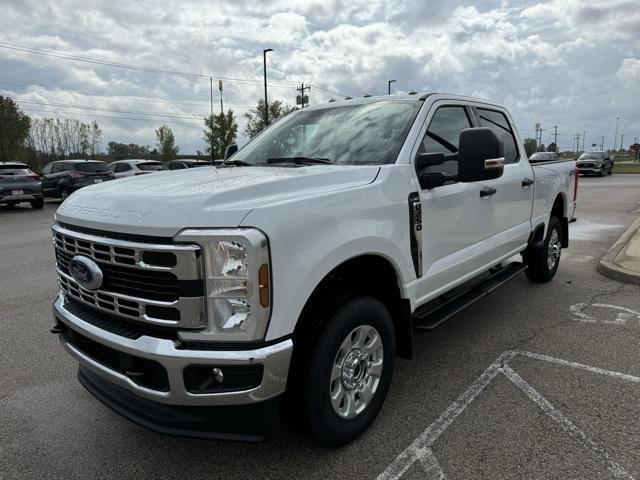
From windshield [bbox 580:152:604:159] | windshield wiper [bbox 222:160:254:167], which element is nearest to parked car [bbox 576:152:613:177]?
windshield [bbox 580:152:604:159]

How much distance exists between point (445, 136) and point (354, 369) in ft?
6.54

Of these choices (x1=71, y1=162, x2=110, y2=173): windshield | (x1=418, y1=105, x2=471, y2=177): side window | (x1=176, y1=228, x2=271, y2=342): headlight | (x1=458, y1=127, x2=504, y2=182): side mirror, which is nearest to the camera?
(x1=176, y1=228, x2=271, y2=342): headlight

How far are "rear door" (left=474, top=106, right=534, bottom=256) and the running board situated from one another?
225 mm

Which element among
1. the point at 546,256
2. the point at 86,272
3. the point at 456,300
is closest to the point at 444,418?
the point at 456,300

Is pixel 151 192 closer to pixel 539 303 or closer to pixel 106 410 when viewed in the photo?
pixel 106 410

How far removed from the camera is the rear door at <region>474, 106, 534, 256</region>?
4254mm

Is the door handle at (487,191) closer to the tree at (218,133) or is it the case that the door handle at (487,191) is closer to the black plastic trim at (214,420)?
the black plastic trim at (214,420)

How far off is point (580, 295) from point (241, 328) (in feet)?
15.6

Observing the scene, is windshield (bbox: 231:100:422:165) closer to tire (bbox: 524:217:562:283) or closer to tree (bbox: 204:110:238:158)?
tire (bbox: 524:217:562:283)

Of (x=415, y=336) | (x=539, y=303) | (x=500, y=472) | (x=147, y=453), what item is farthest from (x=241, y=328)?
(x=539, y=303)

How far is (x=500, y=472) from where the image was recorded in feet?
8.14

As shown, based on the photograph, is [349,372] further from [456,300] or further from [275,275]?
[456,300]

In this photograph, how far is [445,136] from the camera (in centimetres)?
375

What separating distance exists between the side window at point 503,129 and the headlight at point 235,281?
315 cm
